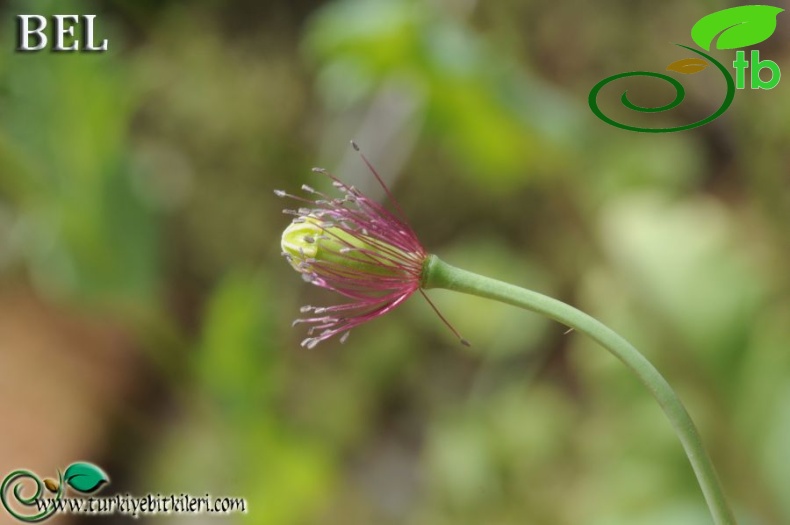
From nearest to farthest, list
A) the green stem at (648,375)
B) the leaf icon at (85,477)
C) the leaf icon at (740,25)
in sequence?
the green stem at (648,375) < the leaf icon at (740,25) < the leaf icon at (85,477)

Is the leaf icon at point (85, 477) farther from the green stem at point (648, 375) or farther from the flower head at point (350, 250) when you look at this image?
the green stem at point (648, 375)

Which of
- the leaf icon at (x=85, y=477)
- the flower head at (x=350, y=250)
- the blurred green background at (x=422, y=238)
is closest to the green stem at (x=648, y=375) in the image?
→ the flower head at (x=350, y=250)

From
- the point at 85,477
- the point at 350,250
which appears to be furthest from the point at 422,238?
the point at 350,250

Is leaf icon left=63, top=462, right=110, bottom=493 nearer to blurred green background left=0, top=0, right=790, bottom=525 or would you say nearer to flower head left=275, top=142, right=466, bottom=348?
blurred green background left=0, top=0, right=790, bottom=525

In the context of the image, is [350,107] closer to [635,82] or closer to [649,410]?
[635,82]

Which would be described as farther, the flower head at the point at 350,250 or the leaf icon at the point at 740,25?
the leaf icon at the point at 740,25

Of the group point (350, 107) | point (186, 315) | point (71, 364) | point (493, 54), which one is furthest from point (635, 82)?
point (71, 364)

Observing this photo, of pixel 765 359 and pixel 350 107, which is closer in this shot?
pixel 765 359
